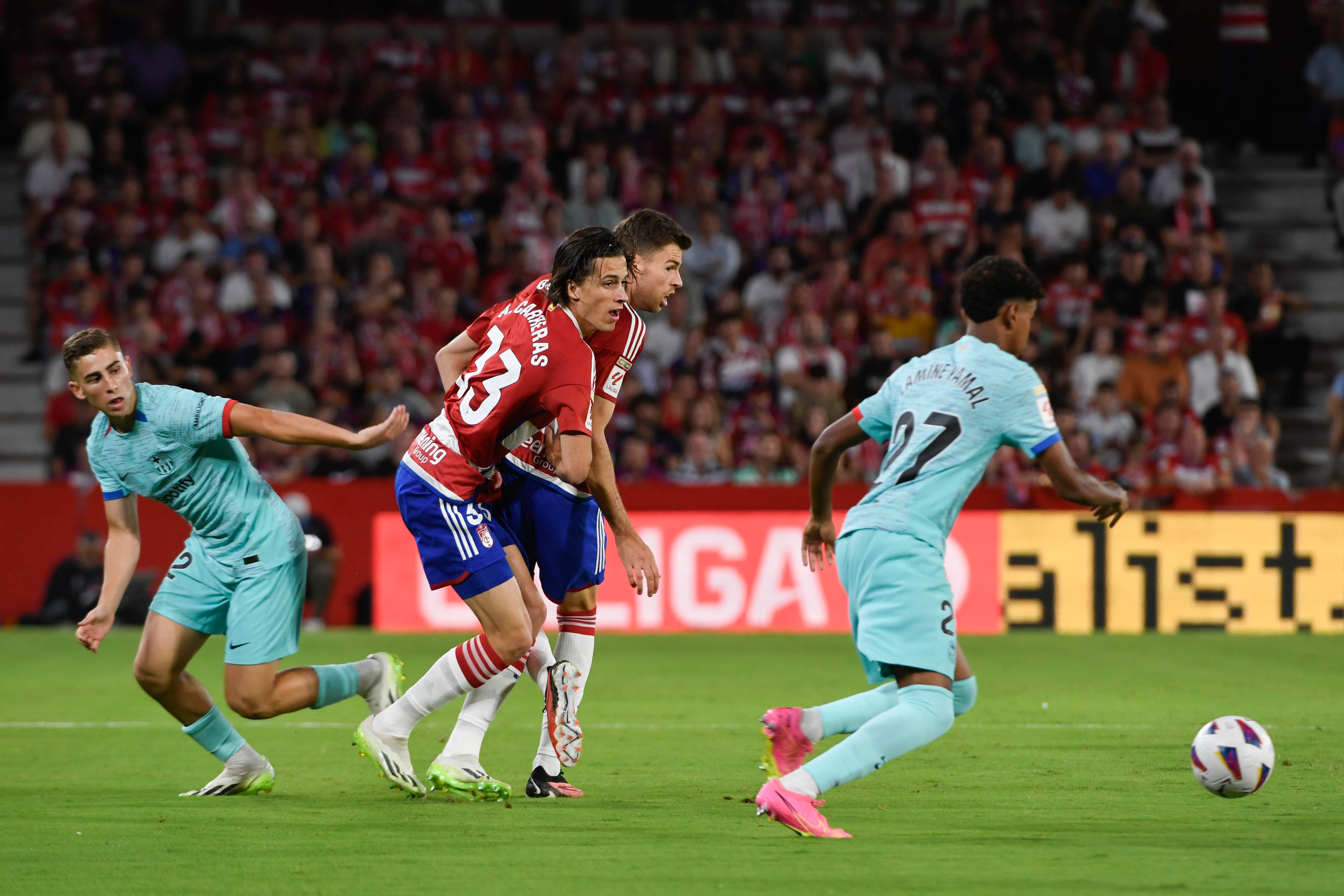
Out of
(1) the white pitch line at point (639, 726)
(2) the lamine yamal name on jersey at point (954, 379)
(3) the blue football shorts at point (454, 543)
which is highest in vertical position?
(2) the lamine yamal name on jersey at point (954, 379)

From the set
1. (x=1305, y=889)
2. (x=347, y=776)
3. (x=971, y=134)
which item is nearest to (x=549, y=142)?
(x=971, y=134)

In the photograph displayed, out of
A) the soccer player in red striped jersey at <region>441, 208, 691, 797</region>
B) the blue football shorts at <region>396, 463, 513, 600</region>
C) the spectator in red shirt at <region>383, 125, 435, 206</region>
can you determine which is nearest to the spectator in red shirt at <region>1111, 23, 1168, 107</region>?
the spectator in red shirt at <region>383, 125, 435, 206</region>

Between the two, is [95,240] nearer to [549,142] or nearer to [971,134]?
[549,142]

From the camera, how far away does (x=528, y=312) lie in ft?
19.3

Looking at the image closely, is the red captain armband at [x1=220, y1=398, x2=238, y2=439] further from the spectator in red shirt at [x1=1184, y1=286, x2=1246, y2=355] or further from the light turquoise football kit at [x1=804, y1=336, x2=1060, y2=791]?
the spectator in red shirt at [x1=1184, y1=286, x2=1246, y2=355]

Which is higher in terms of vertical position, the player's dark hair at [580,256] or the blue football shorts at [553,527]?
the player's dark hair at [580,256]

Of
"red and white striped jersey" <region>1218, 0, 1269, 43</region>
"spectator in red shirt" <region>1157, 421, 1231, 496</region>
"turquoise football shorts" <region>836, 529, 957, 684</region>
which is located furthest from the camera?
"red and white striped jersey" <region>1218, 0, 1269, 43</region>

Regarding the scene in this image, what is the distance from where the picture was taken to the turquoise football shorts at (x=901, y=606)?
505 cm

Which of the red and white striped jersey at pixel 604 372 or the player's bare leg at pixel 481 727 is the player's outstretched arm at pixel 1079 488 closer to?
the red and white striped jersey at pixel 604 372

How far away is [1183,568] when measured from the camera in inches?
516

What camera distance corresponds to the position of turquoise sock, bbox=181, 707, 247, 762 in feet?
20.2

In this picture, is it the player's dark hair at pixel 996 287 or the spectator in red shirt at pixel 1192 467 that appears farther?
the spectator in red shirt at pixel 1192 467

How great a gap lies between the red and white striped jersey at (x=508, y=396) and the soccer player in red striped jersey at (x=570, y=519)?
0.79 ft

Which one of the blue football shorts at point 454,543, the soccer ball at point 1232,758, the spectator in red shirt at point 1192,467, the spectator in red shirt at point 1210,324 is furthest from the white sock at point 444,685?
the spectator in red shirt at point 1210,324
